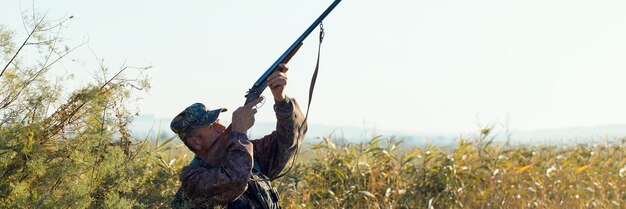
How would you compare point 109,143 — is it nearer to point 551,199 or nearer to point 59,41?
point 59,41

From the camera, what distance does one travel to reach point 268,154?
242 inches

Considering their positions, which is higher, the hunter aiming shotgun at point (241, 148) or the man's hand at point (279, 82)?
the man's hand at point (279, 82)

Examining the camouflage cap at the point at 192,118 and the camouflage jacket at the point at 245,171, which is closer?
the camouflage jacket at the point at 245,171

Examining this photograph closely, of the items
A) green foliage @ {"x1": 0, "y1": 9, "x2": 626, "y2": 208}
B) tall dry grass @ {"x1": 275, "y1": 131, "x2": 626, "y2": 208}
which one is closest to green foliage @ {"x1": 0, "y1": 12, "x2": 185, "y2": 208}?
green foliage @ {"x1": 0, "y1": 9, "x2": 626, "y2": 208}

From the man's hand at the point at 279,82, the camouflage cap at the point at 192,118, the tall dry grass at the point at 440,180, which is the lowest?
the tall dry grass at the point at 440,180

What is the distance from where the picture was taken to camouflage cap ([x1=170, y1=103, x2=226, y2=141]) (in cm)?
583

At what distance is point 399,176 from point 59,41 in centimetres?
485

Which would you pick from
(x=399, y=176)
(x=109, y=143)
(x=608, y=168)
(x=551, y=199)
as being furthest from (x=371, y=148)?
(x=109, y=143)

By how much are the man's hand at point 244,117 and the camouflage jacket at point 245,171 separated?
5 centimetres

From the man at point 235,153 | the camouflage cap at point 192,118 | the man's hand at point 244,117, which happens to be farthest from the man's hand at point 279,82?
the camouflage cap at point 192,118

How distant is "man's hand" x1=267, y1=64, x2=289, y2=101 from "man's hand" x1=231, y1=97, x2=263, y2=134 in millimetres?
149

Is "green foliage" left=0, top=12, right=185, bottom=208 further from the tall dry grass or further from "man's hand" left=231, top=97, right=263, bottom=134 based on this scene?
the tall dry grass

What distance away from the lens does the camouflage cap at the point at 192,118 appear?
5.83 meters

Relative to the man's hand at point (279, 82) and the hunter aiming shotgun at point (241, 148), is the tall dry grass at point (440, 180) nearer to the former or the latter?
the hunter aiming shotgun at point (241, 148)
